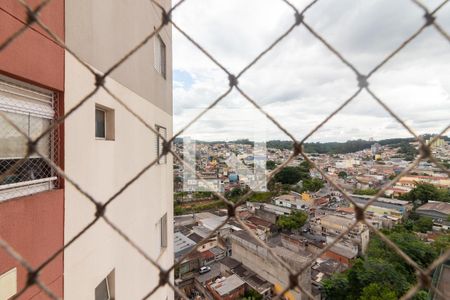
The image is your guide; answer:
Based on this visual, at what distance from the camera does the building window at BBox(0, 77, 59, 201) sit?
1.43 metres

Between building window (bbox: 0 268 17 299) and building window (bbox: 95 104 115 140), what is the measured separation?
1.30m

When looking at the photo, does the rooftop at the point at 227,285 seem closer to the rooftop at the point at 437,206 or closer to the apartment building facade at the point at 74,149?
the apartment building facade at the point at 74,149

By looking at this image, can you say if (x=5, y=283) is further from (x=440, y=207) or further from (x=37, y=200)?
(x=440, y=207)

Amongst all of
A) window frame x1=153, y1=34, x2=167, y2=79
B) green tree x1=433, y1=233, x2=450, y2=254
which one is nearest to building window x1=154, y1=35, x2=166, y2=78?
window frame x1=153, y1=34, x2=167, y2=79

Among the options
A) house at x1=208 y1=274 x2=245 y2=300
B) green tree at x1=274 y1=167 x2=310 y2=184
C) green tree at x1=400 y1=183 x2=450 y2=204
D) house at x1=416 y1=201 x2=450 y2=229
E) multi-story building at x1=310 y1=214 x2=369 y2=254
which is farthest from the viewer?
green tree at x1=274 y1=167 x2=310 y2=184

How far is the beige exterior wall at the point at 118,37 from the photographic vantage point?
1.96m

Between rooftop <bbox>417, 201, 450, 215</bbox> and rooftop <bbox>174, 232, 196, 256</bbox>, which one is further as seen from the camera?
rooftop <bbox>417, 201, 450, 215</bbox>

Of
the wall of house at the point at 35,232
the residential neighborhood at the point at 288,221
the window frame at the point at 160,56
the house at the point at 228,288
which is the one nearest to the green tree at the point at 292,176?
the residential neighborhood at the point at 288,221

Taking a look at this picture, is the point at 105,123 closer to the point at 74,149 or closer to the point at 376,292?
the point at 74,149

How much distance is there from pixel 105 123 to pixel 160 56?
2229 mm

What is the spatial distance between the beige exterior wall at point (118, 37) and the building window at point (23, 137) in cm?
46

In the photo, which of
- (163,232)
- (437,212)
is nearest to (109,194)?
(163,232)

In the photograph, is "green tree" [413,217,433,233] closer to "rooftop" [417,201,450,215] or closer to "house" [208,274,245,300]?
"rooftop" [417,201,450,215]

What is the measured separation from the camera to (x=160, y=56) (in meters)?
4.42
